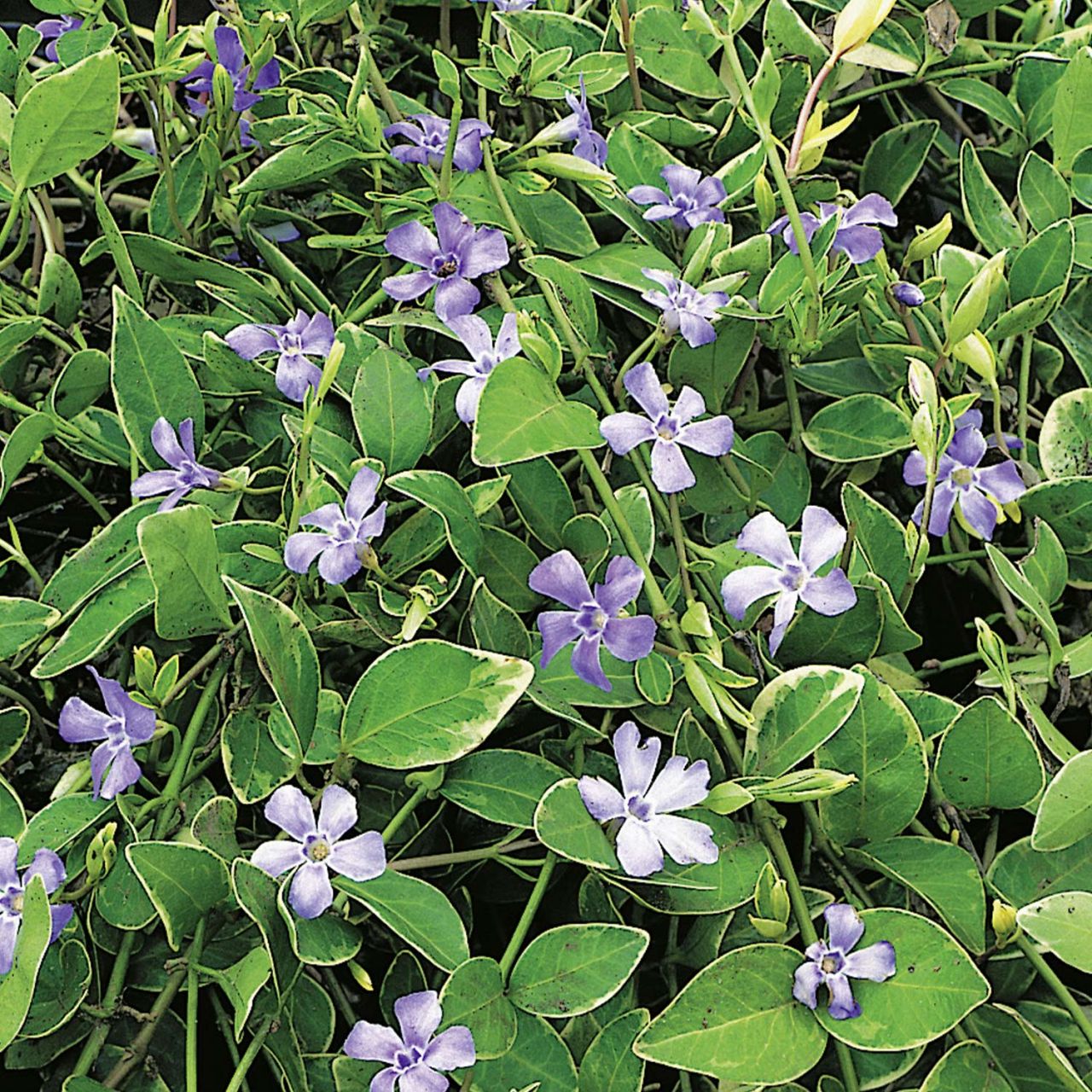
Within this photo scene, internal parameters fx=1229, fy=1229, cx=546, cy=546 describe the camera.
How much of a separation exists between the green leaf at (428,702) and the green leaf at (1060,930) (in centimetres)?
23

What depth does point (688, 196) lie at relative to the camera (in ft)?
2.35

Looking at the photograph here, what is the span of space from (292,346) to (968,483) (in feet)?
1.23

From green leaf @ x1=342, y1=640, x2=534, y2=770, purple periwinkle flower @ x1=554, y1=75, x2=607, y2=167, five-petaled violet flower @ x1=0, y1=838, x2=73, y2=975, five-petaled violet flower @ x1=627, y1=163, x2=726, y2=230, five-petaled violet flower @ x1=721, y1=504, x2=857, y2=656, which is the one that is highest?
purple periwinkle flower @ x1=554, y1=75, x2=607, y2=167

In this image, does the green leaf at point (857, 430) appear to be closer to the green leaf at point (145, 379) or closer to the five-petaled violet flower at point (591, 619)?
the five-petaled violet flower at point (591, 619)

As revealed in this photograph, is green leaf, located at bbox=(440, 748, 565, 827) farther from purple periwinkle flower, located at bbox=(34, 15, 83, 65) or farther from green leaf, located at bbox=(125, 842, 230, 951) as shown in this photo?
purple periwinkle flower, located at bbox=(34, 15, 83, 65)

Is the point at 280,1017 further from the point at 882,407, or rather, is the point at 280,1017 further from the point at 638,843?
the point at 882,407

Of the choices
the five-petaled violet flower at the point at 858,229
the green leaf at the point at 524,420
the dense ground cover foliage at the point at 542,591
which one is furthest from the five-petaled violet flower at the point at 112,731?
the five-petaled violet flower at the point at 858,229

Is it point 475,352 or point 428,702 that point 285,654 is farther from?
point 475,352

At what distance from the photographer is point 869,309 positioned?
72 centimetres

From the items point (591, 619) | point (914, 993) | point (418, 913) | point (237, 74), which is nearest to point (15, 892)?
point (418, 913)

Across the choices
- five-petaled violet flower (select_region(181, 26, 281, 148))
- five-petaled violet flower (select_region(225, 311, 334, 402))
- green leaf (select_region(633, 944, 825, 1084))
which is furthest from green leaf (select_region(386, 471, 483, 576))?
five-petaled violet flower (select_region(181, 26, 281, 148))

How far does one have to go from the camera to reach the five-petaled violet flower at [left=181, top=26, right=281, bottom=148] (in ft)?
2.49

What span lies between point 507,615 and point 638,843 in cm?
13

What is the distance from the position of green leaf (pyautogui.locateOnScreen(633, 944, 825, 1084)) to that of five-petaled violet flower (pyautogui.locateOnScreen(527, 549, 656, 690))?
134mm
